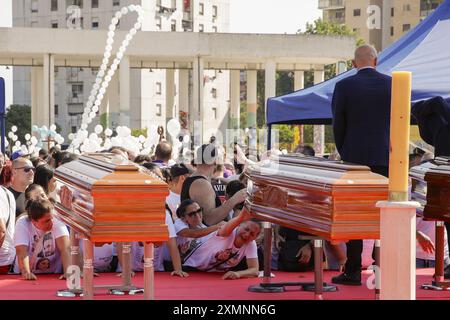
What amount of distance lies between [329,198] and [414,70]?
253 inches

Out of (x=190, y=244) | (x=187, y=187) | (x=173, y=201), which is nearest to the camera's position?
(x=190, y=244)

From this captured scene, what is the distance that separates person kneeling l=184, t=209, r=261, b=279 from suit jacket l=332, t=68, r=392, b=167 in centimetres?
128

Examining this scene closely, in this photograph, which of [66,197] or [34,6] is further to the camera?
[34,6]

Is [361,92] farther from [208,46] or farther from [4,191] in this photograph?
[208,46]

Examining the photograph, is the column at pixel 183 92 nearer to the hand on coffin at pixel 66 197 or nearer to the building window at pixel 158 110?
the building window at pixel 158 110

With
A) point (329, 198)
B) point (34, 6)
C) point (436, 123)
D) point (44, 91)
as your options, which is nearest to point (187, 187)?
point (436, 123)

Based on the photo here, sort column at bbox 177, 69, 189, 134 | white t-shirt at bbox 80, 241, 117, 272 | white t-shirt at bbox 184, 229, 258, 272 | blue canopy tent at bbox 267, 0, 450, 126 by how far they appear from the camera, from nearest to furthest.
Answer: white t-shirt at bbox 184, 229, 258, 272, white t-shirt at bbox 80, 241, 117, 272, blue canopy tent at bbox 267, 0, 450, 126, column at bbox 177, 69, 189, 134

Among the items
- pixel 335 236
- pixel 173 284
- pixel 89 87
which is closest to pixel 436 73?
pixel 173 284

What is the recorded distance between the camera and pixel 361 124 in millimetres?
8258

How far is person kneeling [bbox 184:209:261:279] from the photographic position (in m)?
9.16

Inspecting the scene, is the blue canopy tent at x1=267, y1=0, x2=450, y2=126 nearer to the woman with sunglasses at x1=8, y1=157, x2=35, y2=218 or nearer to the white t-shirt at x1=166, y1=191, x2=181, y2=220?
the white t-shirt at x1=166, y1=191, x2=181, y2=220

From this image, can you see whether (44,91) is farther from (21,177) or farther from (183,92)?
(21,177)

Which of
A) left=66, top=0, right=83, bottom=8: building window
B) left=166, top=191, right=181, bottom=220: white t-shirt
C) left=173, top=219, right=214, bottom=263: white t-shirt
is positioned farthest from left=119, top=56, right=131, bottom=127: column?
left=66, top=0, right=83, bottom=8: building window
